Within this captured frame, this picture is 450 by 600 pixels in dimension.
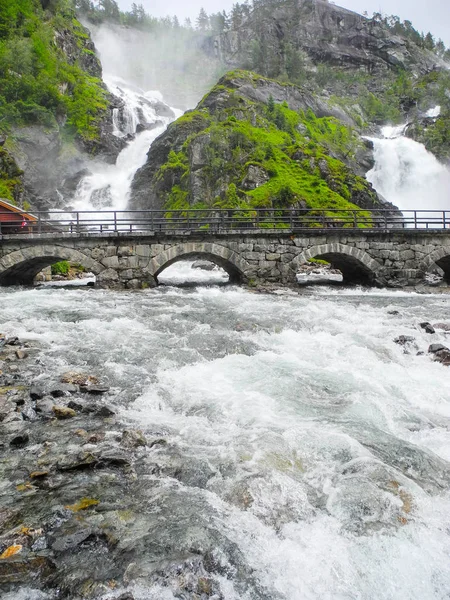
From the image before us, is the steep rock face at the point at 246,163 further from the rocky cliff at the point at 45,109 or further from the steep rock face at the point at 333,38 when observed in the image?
the steep rock face at the point at 333,38

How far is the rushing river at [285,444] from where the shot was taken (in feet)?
12.3

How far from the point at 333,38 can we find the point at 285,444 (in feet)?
450

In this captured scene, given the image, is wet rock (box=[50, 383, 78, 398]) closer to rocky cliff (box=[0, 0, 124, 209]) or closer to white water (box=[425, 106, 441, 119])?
rocky cliff (box=[0, 0, 124, 209])

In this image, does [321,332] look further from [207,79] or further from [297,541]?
[207,79]

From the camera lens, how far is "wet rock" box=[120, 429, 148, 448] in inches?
220

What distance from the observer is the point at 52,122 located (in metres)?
54.2

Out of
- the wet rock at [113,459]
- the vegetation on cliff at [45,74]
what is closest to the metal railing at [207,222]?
the wet rock at [113,459]

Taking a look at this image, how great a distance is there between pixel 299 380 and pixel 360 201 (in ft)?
147

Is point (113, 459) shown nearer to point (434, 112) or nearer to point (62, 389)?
point (62, 389)

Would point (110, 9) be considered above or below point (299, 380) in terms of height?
above

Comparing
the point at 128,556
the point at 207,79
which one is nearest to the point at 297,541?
the point at 128,556

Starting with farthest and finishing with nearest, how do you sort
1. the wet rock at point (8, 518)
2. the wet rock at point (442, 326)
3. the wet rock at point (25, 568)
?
1. the wet rock at point (442, 326)
2. the wet rock at point (8, 518)
3. the wet rock at point (25, 568)

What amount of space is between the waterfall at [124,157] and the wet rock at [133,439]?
154ft

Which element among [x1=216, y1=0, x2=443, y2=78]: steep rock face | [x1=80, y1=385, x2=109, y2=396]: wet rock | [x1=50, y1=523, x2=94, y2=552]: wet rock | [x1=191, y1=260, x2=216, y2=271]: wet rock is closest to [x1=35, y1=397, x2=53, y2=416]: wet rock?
[x1=80, y1=385, x2=109, y2=396]: wet rock
